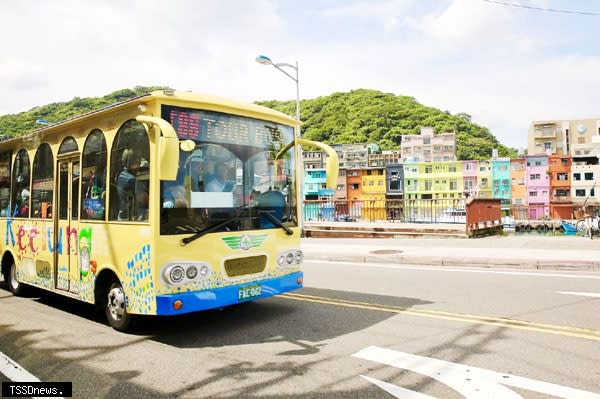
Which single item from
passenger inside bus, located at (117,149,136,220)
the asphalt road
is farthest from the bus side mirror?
the asphalt road

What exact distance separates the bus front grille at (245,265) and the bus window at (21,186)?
4779 millimetres

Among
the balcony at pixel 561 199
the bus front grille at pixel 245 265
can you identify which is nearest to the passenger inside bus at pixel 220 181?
the bus front grille at pixel 245 265

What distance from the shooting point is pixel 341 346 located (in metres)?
5.00

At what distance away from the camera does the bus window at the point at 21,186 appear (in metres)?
8.18

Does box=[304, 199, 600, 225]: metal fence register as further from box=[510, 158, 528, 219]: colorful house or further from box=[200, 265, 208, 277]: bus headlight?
box=[510, 158, 528, 219]: colorful house

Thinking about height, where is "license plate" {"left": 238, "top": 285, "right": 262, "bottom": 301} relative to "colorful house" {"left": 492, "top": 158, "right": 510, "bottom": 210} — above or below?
below

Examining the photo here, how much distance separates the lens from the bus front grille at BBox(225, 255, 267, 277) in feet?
18.6

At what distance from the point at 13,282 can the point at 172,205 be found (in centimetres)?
575

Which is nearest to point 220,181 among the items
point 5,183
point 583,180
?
point 5,183

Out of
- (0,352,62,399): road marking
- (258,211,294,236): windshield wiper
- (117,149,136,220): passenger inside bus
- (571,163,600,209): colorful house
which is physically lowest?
(0,352,62,399): road marking

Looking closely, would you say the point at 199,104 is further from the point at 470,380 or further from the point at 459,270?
the point at 459,270

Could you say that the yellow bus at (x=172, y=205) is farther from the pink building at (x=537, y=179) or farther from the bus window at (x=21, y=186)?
the pink building at (x=537, y=179)

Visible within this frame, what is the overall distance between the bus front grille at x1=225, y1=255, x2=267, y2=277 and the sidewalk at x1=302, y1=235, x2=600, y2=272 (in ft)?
21.4

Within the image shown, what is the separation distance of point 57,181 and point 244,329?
398 cm
